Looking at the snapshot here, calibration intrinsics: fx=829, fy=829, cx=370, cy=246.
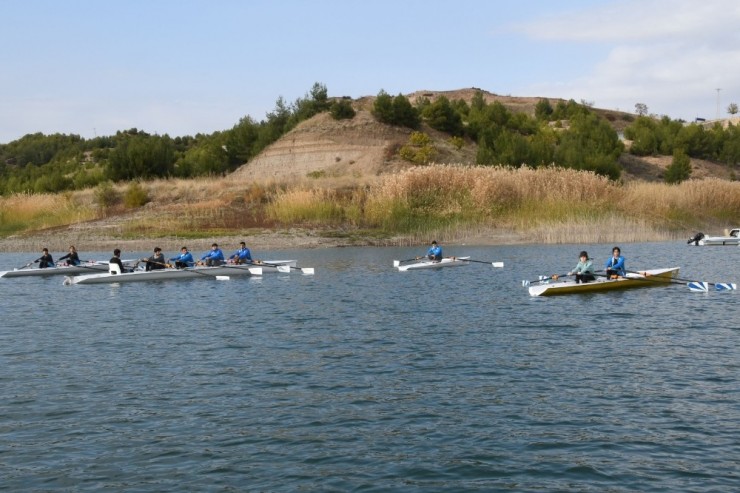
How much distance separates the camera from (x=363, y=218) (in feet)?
177

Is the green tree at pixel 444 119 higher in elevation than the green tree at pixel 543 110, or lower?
lower

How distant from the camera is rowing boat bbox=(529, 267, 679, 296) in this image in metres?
26.4

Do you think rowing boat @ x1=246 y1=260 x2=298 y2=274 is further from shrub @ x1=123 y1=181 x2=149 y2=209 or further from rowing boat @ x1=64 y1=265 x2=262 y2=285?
shrub @ x1=123 y1=181 x2=149 y2=209

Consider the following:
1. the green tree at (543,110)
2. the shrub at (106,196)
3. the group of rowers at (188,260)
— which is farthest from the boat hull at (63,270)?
the green tree at (543,110)

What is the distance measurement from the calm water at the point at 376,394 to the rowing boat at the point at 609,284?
0.63 m

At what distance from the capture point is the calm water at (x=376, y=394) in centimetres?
1070

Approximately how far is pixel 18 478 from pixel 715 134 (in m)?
102

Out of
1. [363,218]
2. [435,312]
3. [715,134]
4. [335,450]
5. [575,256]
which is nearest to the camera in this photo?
[335,450]

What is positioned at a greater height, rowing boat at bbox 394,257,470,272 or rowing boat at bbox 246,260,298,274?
rowing boat at bbox 246,260,298,274

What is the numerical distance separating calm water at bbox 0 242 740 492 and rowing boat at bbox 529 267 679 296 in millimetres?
630

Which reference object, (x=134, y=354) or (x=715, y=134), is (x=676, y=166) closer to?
(x=715, y=134)

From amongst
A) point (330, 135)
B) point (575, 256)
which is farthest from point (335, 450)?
point (330, 135)

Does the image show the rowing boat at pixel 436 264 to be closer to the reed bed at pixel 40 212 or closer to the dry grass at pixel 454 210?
the dry grass at pixel 454 210

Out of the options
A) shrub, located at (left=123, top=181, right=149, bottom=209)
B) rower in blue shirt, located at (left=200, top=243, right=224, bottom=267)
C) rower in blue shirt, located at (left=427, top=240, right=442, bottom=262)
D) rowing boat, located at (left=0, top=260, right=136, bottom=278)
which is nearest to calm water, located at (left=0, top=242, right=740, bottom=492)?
rower in blue shirt, located at (left=200, top=243, right=224, bottom=267)
